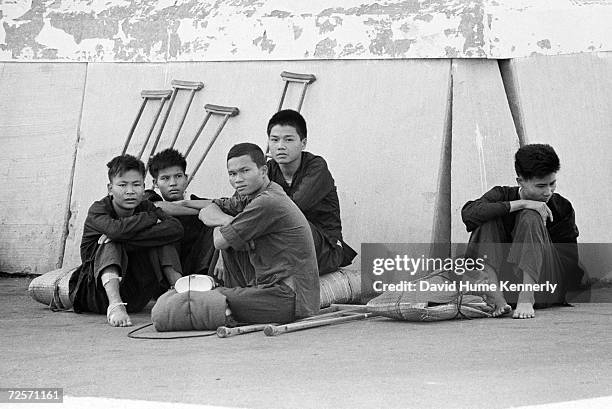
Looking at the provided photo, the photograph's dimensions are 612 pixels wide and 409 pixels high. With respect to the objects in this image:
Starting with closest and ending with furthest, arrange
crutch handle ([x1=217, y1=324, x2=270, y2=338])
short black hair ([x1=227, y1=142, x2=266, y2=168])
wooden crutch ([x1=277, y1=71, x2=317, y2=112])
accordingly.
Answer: crutch handle ([x1=217, y1=324, x2=270, y2=338]), short black hair ([x1=227, y1=142, x2=266, y2=168]), wooden crutch ([x1=277, y1=71, x2=317, y2=112])

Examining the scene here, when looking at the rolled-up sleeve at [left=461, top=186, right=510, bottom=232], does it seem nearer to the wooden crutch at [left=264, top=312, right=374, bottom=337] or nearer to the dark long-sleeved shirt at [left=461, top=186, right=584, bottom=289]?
the dark long-sleeved shirt at [left=461, top=186, right=584, bottom=289]

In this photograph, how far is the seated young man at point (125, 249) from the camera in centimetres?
489

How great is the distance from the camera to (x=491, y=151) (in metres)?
5.79

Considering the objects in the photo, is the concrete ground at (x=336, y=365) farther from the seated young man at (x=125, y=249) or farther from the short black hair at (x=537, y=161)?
the short black hair at (x=537, y=161)

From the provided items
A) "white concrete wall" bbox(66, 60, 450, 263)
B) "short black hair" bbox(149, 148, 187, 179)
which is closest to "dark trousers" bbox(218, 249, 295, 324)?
"short black hair" bbox(149, 148, 187, 179)

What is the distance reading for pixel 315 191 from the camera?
5184 millimetres

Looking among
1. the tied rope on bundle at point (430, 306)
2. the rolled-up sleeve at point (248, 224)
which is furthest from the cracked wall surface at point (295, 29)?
the rolled-up sleeve at point (248, 224)

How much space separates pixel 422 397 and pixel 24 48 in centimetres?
469

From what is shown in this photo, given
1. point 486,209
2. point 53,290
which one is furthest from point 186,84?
point 486,209

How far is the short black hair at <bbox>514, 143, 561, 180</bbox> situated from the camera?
4828 mm

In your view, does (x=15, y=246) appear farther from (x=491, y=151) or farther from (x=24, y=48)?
(x=491, y=151)

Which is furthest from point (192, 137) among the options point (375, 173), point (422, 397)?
point (422, 397)

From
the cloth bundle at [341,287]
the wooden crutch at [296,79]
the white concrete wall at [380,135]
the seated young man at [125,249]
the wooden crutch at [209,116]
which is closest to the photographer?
the seated young man at [125,249]

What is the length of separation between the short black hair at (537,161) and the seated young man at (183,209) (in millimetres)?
1544
